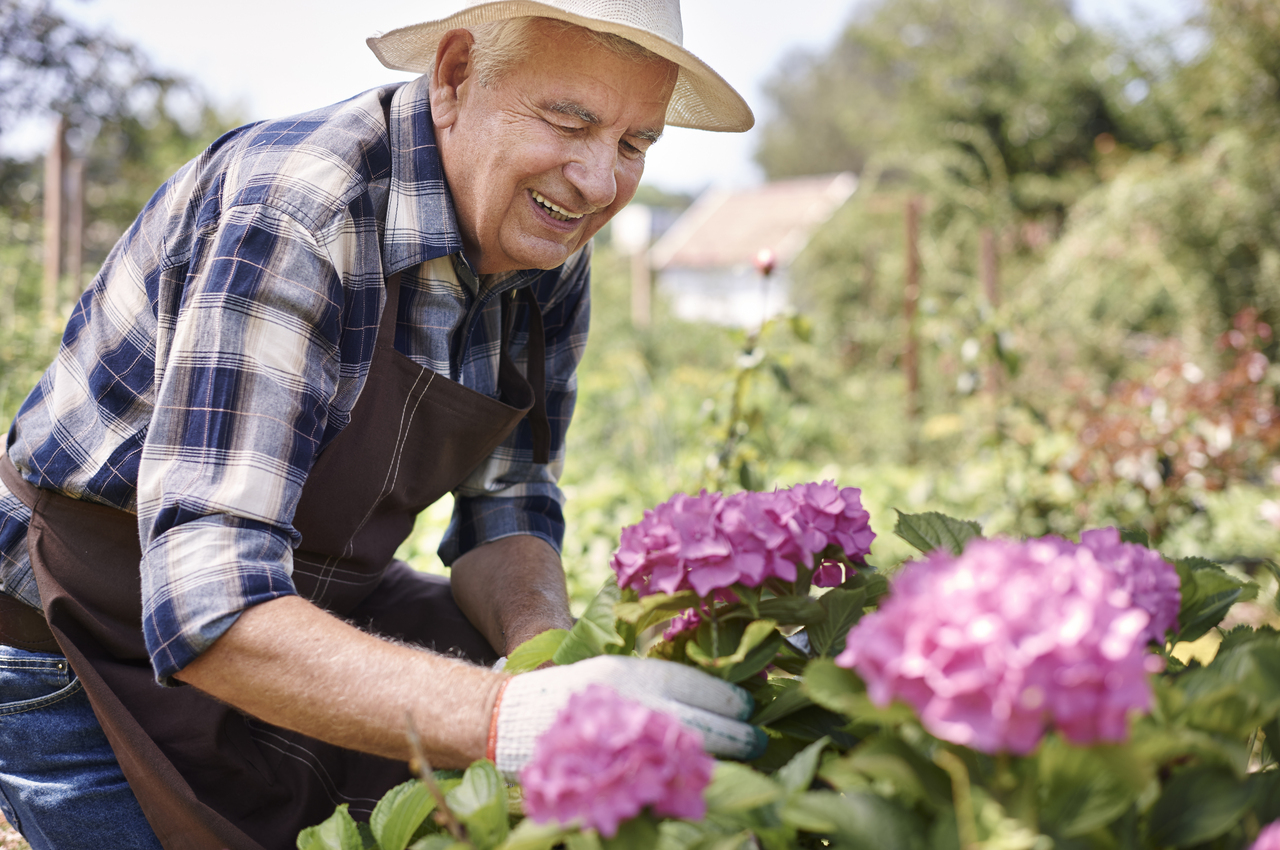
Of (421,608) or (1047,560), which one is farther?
(421,608)

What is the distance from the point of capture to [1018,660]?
524mm

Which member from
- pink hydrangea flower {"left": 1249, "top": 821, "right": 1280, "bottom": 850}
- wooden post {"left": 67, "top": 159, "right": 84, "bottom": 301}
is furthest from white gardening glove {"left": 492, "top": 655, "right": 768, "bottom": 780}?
wooden post {"left": 67, "top": 159, "right": 84, "bottom": 301}

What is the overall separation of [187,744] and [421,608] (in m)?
0.56

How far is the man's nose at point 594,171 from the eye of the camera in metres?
1.45

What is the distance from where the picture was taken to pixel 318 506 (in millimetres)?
1402

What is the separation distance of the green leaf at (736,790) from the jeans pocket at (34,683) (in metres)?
1.15

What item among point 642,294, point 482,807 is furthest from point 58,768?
point 642,294

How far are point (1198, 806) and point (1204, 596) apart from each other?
31cm

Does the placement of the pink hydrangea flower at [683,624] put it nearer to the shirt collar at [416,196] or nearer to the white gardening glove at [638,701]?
the white gardening glove at [638,701]

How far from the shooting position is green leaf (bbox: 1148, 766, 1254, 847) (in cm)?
64

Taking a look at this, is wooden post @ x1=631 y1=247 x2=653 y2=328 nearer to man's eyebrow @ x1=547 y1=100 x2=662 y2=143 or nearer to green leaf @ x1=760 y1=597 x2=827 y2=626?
man's eyebrow @ x1=547 y1=100 x2=662 y2=143

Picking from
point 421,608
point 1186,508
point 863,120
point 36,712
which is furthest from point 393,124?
point 863,120

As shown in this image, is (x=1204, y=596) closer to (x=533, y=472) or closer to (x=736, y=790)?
(x=736, y=790)

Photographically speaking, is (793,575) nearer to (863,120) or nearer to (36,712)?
(36,712)
